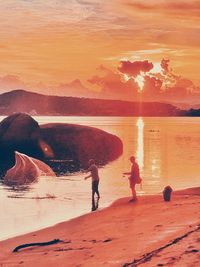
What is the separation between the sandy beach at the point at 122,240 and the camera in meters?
11.5

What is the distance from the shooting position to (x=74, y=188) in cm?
3578

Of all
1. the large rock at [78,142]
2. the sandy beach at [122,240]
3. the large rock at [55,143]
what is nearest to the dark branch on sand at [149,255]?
the sandy beach at [122,240]

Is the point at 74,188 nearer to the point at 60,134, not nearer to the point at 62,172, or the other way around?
the point at 62,172

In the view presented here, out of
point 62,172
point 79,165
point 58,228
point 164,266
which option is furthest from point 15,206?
point 79,165

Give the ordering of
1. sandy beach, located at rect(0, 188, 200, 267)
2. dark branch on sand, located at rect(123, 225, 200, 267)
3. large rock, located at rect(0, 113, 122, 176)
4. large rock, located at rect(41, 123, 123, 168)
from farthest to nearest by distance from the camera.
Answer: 1. large rock, located at rect(41, 123, 123, 168)
2. large rock, located at rect(0, 113, 122, 176)
3. sandy beach, located at rect(0, 188, 200, 267)
4. dark branch on sand, located at rect(123, 225, 200, 267)

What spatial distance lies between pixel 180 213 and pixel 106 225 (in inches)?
96.0

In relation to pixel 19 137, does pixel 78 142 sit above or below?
below

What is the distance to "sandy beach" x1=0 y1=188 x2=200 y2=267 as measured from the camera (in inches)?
452

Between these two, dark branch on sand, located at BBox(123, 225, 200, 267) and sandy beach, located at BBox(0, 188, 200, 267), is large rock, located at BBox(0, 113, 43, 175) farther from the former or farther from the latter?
dark branch on sand, located at BBox(123, 225, 200, 267)

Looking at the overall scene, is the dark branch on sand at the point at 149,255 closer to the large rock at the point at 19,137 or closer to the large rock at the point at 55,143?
the large rock at the point at 55,143

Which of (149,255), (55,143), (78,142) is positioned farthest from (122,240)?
(78,142)

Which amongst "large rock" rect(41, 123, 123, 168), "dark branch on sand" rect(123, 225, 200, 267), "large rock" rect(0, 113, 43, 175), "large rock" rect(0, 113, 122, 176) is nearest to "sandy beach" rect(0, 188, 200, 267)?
"dark branch on sand" rect(123, 225, 200, 267)

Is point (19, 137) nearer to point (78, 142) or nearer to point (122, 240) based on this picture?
point (78, 142)

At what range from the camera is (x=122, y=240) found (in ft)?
46.0
